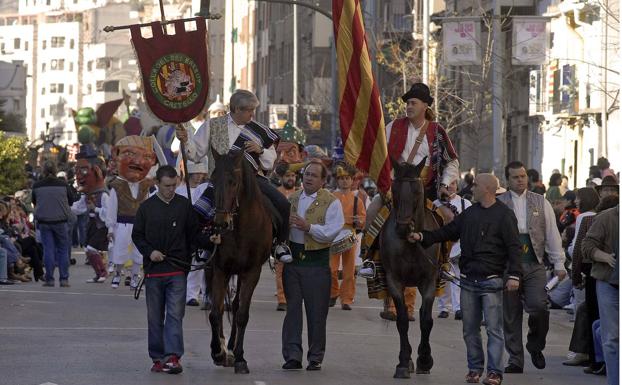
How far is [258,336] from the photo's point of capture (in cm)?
1842

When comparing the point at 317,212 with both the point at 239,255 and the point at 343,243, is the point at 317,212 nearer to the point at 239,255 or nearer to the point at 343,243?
the point at 239,255

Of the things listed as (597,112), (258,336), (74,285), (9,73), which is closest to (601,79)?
(597,112)

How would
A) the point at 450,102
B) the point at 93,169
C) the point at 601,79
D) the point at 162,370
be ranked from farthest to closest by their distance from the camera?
the point at 450,102
the point at 601,79
the point at 93,169
the point at 162,370

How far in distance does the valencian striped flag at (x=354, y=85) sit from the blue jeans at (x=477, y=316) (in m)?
1.94

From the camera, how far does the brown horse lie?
15.0 m

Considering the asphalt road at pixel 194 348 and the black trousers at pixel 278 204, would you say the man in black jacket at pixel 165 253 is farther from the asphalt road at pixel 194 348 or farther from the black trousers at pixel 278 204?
the black trousers at pixel 278 204

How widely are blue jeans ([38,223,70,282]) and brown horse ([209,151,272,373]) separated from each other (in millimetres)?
11185

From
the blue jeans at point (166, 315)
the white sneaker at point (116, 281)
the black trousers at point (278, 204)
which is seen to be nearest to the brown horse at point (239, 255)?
the black trousers at point (278, 204)

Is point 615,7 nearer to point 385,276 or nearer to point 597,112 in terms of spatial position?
point 597,112

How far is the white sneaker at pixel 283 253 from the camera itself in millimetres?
15664

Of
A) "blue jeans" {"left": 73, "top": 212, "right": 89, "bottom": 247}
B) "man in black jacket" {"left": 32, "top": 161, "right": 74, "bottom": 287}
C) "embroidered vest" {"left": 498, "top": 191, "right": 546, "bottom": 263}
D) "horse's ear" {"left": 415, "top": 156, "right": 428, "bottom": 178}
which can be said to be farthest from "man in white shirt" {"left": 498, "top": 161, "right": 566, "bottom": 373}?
"blue jeans" {"left": 73, "top": 212, "right": 89, "bottom": 247}

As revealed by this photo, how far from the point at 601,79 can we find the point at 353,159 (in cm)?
3165

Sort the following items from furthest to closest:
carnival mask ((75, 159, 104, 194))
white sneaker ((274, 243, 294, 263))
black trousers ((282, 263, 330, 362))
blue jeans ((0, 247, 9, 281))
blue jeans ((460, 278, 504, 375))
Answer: carnival mask ((75, 159, 104, 194)) → blue jeans ((0, 247, 9, 281)) → white sneaker ((274, 243, 294, 263)) → black trousers ((282, 263, 330, 362)) → blue jeans ((460, 278, 504, 375))

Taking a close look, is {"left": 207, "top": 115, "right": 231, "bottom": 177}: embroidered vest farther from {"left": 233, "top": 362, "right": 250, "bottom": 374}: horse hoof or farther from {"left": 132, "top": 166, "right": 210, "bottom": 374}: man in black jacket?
{"left": 233, "top": 362, "right": 250, "bottom": 374}: horse hoof
